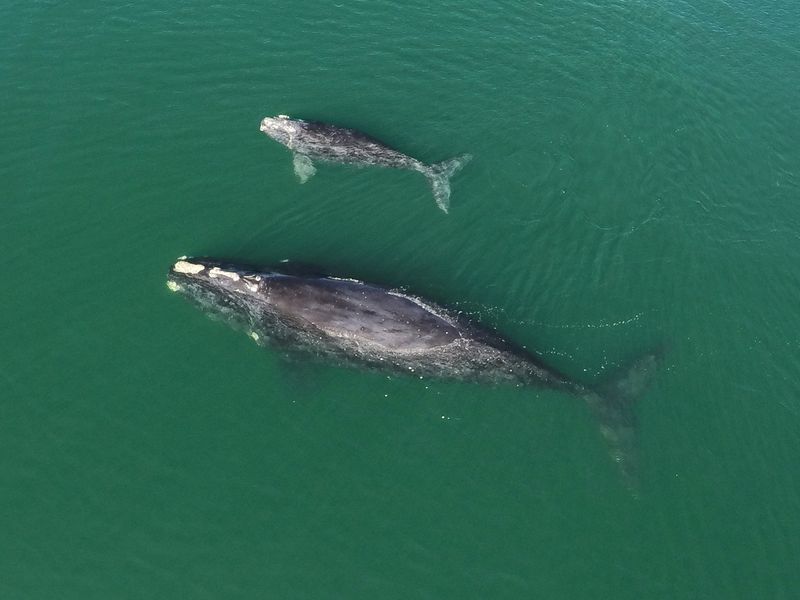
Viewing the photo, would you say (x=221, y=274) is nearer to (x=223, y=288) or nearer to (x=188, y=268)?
(x=223, y=288)

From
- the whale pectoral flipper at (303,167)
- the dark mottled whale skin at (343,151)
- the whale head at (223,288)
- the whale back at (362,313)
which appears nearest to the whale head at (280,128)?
the dark mottled whale skin at (343,151)

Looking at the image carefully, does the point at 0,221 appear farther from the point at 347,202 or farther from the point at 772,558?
the point at 772,558

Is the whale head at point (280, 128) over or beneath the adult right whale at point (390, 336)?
over

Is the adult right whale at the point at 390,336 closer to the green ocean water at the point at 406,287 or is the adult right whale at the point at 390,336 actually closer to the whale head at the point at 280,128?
the green ocean water at the point at 406,287

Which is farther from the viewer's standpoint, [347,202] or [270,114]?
[270,114]

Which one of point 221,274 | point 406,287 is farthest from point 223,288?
point 406,287

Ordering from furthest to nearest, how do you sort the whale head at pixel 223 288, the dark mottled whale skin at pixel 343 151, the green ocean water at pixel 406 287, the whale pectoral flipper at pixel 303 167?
the dark mottled whale skin at pixel 343 151
the whale pectoral flipper at pixel 303 167
the whale head at pixel 223 288
the green ocean water at pixel 406 287

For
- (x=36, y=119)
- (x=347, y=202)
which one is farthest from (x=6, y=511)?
(x=36, y=119)
